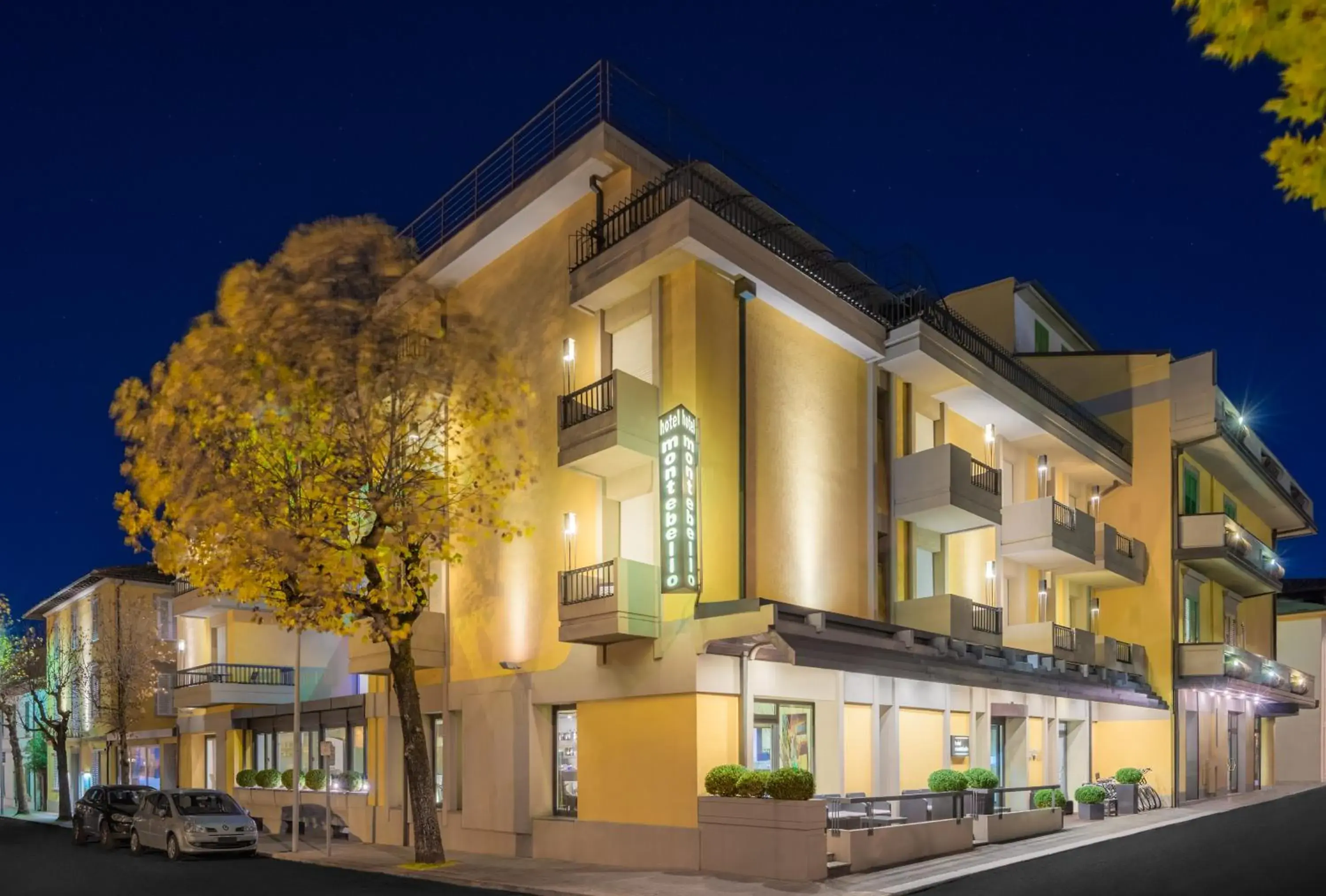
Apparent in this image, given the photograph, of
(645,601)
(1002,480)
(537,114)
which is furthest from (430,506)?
(1002,480)

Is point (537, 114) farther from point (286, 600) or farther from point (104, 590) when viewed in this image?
point (104, 590)

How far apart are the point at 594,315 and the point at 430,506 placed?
484 cm

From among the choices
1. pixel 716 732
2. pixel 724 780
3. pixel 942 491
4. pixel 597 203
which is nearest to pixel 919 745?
pixel 942 491

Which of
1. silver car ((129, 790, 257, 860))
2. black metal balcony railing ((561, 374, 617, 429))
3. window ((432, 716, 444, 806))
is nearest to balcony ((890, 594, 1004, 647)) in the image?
black metal balcony railing ((561, 374, 617, 429))

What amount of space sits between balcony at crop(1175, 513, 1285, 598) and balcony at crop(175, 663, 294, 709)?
1102 inches

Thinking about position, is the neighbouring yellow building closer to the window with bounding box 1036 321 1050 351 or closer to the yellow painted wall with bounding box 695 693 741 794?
the yellow painted wall with bounding box 695 693 741 794

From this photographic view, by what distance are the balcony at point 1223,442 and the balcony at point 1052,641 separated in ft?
28.7

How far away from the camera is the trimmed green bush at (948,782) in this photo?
22.0 metres

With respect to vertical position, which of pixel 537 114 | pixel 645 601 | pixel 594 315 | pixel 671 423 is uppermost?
pixel 537 114

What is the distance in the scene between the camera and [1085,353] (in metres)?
38.2

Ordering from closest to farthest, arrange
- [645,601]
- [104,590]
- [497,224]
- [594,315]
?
[645,601] < [594,315] < [497,224] < [104,590]

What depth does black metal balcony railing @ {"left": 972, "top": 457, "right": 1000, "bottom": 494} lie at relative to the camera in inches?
1056

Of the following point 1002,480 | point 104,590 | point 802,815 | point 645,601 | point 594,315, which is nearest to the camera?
point 802,815

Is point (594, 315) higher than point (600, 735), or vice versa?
point (594, 315)
